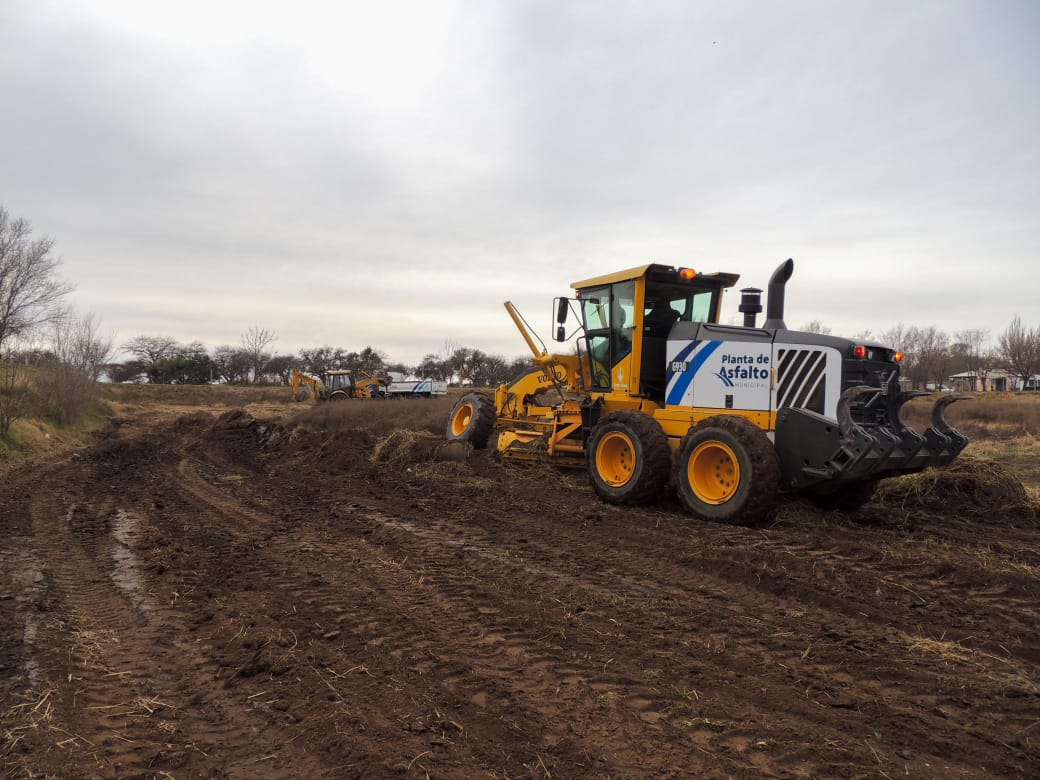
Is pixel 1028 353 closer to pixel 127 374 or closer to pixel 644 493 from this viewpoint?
pixel 644 493

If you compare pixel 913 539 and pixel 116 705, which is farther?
pixel 913 539

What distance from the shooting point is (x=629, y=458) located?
8.11 metres

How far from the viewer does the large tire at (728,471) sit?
637 centimetres

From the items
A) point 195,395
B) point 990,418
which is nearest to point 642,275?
point 990,418

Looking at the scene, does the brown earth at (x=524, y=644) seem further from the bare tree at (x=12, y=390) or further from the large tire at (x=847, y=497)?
the bare tree at (x=12, y=390)

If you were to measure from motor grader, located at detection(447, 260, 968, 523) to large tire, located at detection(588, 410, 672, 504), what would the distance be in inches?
0.6

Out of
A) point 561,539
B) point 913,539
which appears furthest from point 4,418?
point 913,539

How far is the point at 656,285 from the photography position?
861cm

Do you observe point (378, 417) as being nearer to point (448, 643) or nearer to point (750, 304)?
point (750, 304)

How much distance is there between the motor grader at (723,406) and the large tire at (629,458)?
16 millimetres

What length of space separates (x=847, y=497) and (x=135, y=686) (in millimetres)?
7034

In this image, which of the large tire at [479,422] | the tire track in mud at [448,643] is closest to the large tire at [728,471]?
the tire track in mud at [448,643]

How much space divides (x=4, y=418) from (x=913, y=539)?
1727 cm

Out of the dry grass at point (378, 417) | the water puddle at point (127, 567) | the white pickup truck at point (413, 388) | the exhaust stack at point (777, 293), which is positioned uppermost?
the exhaust stack at point (777, 293)
